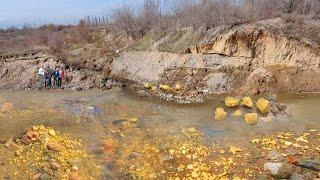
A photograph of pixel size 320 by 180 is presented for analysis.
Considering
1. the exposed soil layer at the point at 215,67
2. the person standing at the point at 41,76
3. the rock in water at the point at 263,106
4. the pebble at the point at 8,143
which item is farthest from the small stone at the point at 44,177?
the person standing at the point at 41,76

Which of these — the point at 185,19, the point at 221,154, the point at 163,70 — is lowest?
the point at 221,154

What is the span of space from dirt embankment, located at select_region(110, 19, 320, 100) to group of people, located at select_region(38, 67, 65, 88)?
4.77 metres

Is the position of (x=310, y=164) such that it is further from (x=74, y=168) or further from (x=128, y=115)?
(x=128, y=115)

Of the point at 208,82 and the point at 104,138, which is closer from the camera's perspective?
the point at 104,138

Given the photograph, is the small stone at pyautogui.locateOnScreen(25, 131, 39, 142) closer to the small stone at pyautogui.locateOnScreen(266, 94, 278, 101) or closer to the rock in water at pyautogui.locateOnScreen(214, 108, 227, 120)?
the rock in water at pyautogui.locateOnScreen(214, 108, 227, 120)

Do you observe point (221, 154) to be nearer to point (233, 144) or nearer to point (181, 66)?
point (233, 144)

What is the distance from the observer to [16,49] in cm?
3788

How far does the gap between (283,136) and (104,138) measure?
6.80 m

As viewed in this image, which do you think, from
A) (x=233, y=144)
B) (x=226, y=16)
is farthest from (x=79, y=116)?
(x=226, y=16)

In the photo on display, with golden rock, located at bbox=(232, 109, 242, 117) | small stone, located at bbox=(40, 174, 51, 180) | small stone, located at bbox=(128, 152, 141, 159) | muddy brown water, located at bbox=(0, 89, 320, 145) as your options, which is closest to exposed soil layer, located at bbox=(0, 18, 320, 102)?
muddy brown water, located at bbox=(0, 89, 320, 145)

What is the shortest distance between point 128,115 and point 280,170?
8.68m

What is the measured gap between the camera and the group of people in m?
26.9

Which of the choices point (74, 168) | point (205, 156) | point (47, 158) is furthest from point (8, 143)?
point (205, 156)

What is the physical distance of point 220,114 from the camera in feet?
63.7
